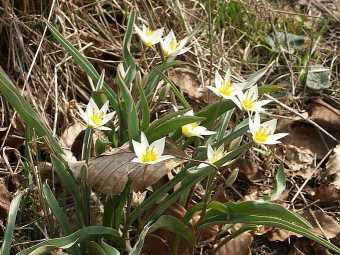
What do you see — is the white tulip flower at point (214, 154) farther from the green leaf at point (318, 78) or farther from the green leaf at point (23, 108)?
the green leaf at point (318, 78)

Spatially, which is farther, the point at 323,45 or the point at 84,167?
the point at 323,45

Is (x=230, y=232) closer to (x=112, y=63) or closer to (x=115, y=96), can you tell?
(x=115, y=96)

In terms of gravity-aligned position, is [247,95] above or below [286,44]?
above

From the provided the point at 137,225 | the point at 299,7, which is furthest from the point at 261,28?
the point at 137,225

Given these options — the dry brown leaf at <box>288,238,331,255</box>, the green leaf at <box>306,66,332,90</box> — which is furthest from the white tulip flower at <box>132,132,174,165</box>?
the green leaf at <box>306,66,332,90</box>

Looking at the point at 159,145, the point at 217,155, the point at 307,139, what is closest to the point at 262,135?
the point at 217,155

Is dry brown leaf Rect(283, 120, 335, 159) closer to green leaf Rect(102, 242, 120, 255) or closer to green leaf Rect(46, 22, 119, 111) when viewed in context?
green leaf Rect(46, 22, 119, 111)

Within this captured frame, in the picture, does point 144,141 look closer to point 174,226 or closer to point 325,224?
point 174,226
